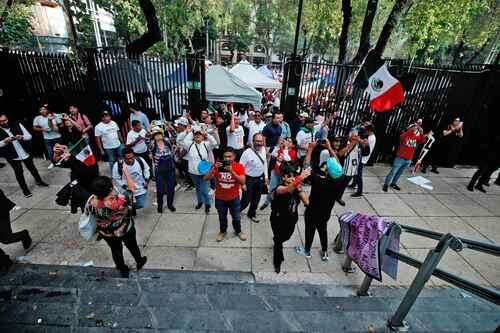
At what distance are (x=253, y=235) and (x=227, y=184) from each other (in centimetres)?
138

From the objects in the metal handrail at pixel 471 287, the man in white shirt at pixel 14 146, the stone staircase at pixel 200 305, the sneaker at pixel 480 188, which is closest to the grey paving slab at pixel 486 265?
the stone staircase at pixel 200 305

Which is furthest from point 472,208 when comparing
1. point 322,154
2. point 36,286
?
point 36,286

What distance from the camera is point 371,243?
3.14m

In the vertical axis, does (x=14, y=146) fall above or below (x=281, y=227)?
above

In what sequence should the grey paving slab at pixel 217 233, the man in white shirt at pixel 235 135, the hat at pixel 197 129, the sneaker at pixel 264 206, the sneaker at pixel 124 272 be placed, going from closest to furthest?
the sneaker at pixel 124 272 → the grey paving slab at pixel 217 233 → the hat at pixel 197 129 → the sneaker at pixel 264 206 → the man in white shirt at pixel 235 135

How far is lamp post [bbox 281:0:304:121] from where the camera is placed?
8.20m

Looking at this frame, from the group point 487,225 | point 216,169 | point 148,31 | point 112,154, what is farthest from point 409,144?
point 148,31

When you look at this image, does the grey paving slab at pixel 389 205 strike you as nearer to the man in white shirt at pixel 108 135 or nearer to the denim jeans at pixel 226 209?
the denim jeans at pixel 226 209

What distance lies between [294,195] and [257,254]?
57.4 inches

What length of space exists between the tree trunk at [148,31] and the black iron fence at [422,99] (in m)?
5.60

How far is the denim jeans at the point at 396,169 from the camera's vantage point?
662 cm

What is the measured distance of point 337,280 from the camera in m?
3.98

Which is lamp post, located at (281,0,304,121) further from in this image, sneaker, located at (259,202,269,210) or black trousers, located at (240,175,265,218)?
black trousers, located at (240,175,265,218)

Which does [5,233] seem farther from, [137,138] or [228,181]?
[228,181]
